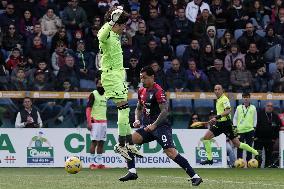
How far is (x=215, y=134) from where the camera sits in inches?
951

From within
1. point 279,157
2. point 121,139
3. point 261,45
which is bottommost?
point 279,157

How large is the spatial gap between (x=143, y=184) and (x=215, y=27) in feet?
48.1

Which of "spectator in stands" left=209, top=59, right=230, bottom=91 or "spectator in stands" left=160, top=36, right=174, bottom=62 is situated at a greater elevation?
"spectator in stands" left=160, top=36, right=174, bottom=62

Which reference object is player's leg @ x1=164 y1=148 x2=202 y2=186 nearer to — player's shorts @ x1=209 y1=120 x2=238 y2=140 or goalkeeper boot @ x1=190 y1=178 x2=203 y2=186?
goalkeeper boot @ x1=190 y1=178 x2=203 y2=186

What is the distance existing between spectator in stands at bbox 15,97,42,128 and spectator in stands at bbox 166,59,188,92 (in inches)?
169

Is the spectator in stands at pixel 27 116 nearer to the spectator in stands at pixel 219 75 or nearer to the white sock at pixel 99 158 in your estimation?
the white sock at pixel 99 158

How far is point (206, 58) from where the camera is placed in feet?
90.7

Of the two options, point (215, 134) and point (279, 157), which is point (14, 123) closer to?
point (215, 134)

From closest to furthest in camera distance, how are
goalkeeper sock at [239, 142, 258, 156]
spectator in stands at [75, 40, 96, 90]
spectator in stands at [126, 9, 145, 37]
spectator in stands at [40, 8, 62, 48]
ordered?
goalkeeper sock at [239, 142, 258, 156] → spectator in stands at [75, 40, 96, 90] → spectator in stands at [40, 8, 62, 48] → spectator in stands at [126, 9, 145, 37]

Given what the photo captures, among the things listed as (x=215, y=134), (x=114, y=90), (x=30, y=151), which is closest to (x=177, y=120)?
(x=215, y=134)

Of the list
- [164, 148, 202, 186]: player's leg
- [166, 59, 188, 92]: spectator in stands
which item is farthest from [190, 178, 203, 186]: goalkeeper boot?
[166, 59, 188, 92]: spectator in stands

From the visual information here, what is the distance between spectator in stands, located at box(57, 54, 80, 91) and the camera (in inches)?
989

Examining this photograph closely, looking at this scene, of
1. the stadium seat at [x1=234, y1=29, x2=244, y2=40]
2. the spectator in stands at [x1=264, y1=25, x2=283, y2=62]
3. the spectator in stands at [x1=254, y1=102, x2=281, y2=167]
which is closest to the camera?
the spectator in stands at [x1=254, y1=102, x2=281, y2=167]

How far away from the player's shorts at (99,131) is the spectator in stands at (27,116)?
195 centimetres
